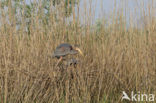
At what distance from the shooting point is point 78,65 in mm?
1933

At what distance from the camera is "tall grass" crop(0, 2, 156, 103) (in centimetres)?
187

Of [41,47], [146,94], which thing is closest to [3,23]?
[41,47]

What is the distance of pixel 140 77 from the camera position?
206 cm

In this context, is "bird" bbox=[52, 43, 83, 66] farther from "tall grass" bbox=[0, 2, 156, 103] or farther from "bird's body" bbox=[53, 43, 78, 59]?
"tall grass" bbox=[0, 2, 156, 103]

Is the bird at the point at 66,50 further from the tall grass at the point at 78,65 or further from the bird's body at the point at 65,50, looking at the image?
the tall grass at the point at 78,65

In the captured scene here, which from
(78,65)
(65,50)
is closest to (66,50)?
(65,50)

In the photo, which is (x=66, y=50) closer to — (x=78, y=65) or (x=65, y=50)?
(x=65, y=50)

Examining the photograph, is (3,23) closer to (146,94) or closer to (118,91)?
(118,91)

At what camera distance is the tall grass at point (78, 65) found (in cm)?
187

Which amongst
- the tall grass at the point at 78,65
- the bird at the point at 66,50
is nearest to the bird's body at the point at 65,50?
the bird at the point at 66,50

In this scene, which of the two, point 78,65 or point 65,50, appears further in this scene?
point 78,65

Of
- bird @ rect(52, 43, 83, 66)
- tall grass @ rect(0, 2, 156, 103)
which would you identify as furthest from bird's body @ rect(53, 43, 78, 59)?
tall grass @ rect(0, 2, 156, 103)

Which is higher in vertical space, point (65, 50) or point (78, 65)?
point (65, 50)

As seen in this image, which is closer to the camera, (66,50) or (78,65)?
(66,50)
